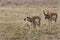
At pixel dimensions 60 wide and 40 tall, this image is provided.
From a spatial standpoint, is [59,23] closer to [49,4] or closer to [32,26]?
[32,26]

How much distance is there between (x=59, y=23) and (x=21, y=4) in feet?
35.5

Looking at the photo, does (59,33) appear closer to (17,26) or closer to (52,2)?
(17,26)

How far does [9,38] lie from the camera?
423 inches

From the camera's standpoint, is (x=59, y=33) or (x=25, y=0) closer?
(x=59, y=33)

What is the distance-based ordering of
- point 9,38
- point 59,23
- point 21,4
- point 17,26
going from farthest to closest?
1. point 21,4
2. point 59,23
3. point 17,26
4. point 9,38

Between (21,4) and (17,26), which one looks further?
(21,4)

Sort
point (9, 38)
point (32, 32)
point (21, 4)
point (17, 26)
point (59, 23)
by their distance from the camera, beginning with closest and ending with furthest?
1. point (9, 38)
2. point (32, 32)
3. point (17, 26)
4. point (59, 23)
5. point (21, 4)

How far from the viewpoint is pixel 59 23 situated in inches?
555

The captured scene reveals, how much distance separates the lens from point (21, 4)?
24.5 metres

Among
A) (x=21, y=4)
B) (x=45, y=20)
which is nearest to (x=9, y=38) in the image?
(x=45, y=20)

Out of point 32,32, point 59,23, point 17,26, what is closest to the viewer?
point 32,32

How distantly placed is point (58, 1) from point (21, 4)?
3924mm

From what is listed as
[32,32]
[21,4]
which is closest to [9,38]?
[32,32]

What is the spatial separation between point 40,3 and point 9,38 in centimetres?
1426
